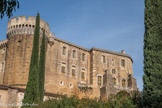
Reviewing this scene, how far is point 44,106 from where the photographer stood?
15023 mm

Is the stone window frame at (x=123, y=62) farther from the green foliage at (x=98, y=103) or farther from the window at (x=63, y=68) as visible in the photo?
the green foliage at (x=98, y=103)

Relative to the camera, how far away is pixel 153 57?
440 inches

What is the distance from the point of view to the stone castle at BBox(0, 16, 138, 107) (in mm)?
31391

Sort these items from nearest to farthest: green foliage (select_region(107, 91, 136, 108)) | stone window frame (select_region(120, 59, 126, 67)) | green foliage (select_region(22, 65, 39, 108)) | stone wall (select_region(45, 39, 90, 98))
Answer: green foliage (select_region(107, 91, 136, 108)) → green foliage (select_region(22, 65, 39, 108)) → stone wall (select_region(45, 39, 90, 98)) → stone window frame (select_region(120, 59, 126, 67))

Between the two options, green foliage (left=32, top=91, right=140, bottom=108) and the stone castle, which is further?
the stone castle

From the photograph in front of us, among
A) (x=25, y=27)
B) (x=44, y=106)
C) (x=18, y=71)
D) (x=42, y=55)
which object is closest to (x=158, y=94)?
(x=44, y=106)

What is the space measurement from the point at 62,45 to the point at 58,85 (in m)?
6.28

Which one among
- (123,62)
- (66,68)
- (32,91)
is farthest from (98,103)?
(123,62)

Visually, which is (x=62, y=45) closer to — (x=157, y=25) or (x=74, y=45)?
(x=74, y=45)

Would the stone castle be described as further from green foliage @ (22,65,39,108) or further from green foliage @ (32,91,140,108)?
green foliage @ (32,91,140,108)

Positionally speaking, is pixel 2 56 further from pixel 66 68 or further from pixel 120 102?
pixel 120 102

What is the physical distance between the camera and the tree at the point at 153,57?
10820 millimetres

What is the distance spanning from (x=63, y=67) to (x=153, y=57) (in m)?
26.1

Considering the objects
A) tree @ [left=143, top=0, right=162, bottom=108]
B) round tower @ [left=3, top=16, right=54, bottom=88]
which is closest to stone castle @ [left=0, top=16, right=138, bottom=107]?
round tower @ [left=3, top=16, right=54, bottom=88]
